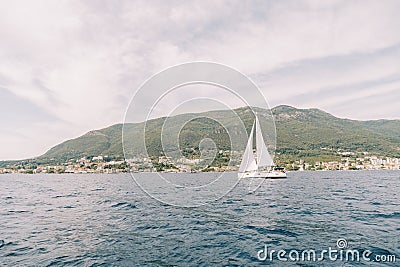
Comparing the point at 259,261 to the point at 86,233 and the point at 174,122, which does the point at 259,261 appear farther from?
the point at 86,233

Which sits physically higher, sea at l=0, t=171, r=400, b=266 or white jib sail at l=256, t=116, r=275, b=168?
white jib sail at l=256, t=116, r=275, b=168

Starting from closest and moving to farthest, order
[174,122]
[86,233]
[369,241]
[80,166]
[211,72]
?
[211,72] → [369,241] → [174,122] → [86,233] → [80,166]

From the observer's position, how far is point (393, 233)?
49.2 ft

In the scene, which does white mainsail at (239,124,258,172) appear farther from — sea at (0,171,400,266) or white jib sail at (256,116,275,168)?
sea at (0,171,400,266)

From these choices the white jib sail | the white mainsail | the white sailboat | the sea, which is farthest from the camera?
→ the white mainsail

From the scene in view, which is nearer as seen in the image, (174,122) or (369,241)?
(369,241)

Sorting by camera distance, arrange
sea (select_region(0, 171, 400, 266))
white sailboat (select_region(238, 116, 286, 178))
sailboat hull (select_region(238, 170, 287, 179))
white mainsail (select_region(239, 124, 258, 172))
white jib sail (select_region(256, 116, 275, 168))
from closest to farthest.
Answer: sea (select_region(0, 171, 400, 266)) → white jib sail (select_region(256, 116, 275, 168)) → white sailboat (select_region(238, 116, 286, 178)) → white mainsail (select_region(239, 124, 258, 172)) → sailboat hull (select_region(238, 170, 287, 179))

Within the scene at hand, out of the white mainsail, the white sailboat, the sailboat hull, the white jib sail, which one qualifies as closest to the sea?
the white jib sail

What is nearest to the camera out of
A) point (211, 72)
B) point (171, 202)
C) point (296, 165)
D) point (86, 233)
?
point (211, 72)

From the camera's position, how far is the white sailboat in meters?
63.8

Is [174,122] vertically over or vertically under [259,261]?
over

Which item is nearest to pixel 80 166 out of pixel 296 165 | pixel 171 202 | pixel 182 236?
pixel 296 165

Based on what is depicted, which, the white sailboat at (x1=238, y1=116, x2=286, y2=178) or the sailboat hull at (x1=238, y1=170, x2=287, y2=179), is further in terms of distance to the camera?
the sailboat hull at (x1=238, y1=170, x2=287, y2=179)

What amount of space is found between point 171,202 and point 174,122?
15.8 meters
